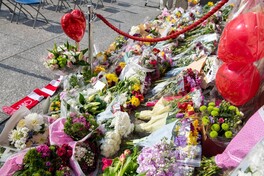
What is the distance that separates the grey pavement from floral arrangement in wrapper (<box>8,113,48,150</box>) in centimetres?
98

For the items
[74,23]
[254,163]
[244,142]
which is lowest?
[244,142]

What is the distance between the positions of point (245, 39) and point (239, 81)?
0.44 meters

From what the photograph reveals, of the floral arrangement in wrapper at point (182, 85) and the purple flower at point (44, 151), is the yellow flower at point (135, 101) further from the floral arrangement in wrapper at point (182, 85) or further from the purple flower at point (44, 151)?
the purple flower at point (44, 151)

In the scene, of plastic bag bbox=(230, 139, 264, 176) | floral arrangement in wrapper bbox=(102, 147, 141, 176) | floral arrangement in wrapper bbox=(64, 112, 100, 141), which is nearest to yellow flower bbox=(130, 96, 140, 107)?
floral arrangement in wrapper bbox=(64, 112, 100, 141)

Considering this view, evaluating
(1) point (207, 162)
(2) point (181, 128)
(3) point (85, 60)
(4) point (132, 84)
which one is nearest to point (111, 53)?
(3) point (85, 60)

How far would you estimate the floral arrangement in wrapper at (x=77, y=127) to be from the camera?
278 centimetres

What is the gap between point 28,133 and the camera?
2.80 m

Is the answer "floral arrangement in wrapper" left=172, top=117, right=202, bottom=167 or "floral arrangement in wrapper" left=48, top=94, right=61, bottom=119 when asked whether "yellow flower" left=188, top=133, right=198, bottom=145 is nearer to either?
"floral arrangement in wrapper" left=172, top=117, right=202, bottom=167

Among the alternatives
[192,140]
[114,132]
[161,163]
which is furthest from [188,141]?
[114,132]

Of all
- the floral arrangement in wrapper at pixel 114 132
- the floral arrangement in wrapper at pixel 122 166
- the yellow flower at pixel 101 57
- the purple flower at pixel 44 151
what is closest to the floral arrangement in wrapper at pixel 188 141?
the floral arrangement in wrapper at pixel 122 166

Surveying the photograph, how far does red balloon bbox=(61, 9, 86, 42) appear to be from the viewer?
3688 mm

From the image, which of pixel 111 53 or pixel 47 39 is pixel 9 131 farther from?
pixel 47 39

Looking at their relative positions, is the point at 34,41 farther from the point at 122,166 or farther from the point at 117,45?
the point at 122,166

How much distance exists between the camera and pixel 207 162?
8.38ft
